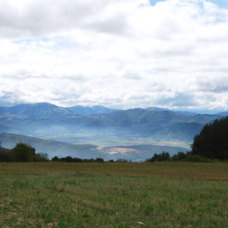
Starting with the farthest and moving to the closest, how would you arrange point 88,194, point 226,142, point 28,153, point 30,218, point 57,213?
point 226,142 → point 28,153 → point 88,194 → point 57,213 → point 30,218

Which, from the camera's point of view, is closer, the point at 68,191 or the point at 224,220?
the point at 224,220

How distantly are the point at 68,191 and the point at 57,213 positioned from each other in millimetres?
7654

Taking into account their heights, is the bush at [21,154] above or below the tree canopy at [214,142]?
below

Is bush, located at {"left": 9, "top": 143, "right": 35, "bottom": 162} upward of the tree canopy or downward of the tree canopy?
downward

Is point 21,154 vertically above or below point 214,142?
below

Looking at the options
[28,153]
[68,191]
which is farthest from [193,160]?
[68,191]

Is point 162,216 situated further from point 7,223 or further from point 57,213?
point 7,223

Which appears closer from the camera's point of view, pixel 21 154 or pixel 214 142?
pixel 21 154

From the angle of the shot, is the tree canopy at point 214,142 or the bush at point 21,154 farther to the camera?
the tree canopy at point 214,142

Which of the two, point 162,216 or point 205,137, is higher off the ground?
point 205,137

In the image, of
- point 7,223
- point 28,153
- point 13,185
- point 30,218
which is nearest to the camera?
point 7,223

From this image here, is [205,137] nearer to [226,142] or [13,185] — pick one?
[226,142]

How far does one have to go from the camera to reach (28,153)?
79125mm

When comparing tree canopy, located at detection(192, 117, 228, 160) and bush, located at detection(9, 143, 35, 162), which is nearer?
bush, located at detection(9, 143, 35, 162)
